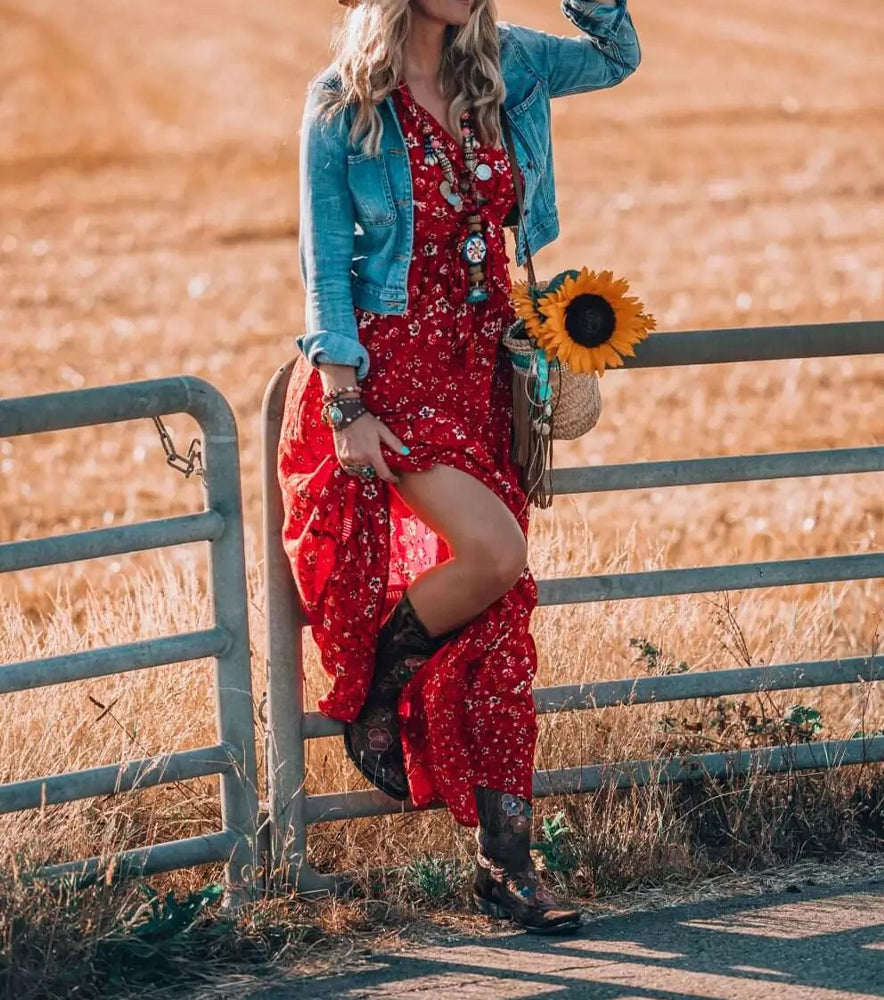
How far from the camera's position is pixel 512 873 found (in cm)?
405

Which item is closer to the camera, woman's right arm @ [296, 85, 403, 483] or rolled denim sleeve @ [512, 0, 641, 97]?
woman's right arm @ [296, 85, 403, 483]

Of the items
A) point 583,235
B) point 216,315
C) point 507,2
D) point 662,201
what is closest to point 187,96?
point 507,2

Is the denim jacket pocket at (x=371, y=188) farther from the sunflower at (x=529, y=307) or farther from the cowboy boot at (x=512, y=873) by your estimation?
the cowboy boot at (x=512, y=873)

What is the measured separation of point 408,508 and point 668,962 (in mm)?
Result: 1104

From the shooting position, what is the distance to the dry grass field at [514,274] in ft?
15.6

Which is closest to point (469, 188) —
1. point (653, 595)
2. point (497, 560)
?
point (497, 560)

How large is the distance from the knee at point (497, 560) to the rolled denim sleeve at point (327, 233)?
44 centimetres

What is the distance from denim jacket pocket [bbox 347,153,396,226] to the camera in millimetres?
3988

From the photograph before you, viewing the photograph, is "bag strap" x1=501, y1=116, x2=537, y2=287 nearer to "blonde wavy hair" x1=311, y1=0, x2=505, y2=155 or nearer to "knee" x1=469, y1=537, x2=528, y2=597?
"blonde wavy hair" x1=311, y1=0, x2=505, y2=155

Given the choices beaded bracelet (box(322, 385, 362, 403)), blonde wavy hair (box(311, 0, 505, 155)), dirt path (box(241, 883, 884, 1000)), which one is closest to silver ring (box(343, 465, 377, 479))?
beaded bracelet (box(322, 385, 362, 403))

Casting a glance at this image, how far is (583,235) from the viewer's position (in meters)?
21.5

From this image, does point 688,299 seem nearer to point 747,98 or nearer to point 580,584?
point 580,584

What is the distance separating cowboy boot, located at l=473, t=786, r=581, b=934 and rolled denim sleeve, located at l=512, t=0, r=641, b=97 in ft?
5.33

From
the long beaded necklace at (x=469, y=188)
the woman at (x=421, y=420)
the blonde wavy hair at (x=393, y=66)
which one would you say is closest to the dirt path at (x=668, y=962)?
the woman at (x=421, y=420)
